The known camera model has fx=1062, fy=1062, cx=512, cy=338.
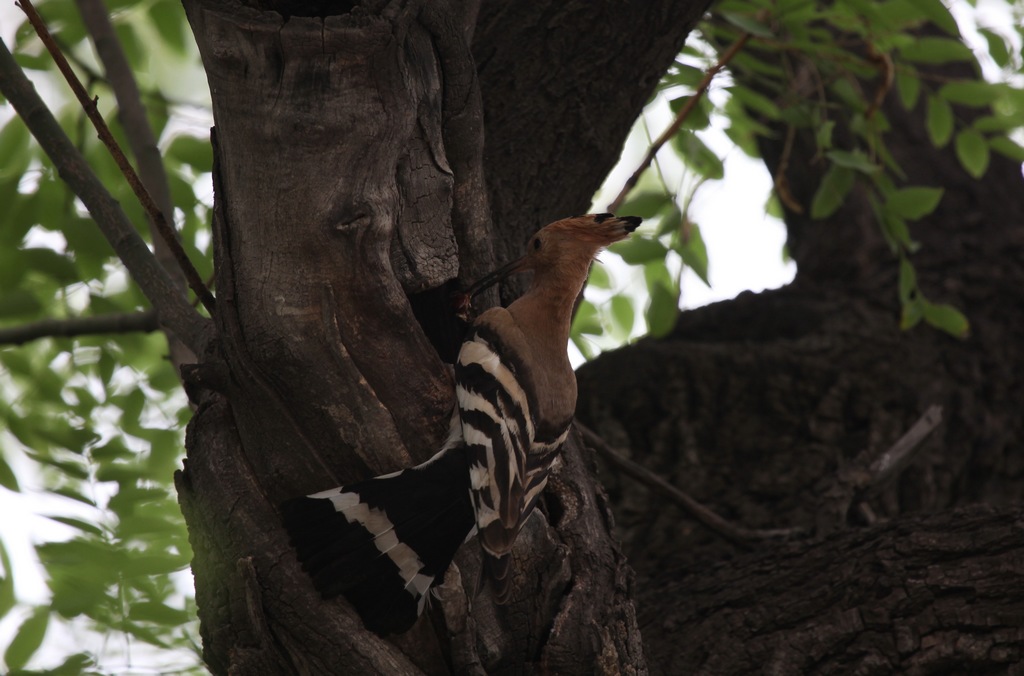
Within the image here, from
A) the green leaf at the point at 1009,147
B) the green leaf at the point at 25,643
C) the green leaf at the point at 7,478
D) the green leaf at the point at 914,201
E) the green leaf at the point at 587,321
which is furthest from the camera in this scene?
the green leaf at the point at 587,321

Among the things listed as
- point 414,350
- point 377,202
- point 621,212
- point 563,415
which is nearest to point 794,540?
point 563,415

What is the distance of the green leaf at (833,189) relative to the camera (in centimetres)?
291

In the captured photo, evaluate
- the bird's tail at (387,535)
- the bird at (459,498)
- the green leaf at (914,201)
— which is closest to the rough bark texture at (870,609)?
the bird at (459,498)

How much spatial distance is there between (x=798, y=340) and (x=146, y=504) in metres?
1.93

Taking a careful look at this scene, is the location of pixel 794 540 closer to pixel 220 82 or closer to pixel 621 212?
pixel 621 212

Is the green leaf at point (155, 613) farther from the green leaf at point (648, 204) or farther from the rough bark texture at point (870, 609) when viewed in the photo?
the green leaf at point (648, 204)

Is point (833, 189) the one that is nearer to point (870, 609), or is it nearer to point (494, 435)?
point (870, 609)

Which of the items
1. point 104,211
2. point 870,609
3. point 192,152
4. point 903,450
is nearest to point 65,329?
point 192,152

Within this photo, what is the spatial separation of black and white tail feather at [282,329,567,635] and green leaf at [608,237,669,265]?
0.92 meters

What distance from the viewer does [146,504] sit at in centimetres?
253

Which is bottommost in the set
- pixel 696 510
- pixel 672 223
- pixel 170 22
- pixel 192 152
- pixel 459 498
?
pixel 696 510

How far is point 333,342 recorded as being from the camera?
162 cm

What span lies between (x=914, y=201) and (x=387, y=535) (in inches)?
69.6

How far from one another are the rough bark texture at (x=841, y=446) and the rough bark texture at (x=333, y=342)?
477mm
